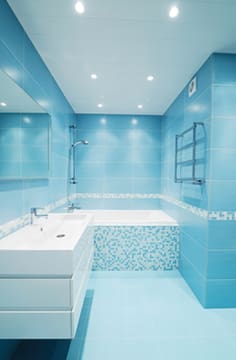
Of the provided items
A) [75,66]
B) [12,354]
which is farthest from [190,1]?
[12,354]

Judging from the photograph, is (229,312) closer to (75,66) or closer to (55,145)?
(55,145)

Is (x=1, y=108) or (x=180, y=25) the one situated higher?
(x=180, y=25)

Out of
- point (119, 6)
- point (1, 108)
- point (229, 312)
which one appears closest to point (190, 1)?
point (119, 6)

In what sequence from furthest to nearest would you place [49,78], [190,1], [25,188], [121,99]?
[121,99] < [49,78] < [25,188] < [190,1]

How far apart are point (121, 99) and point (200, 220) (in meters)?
2.01

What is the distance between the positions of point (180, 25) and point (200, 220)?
1.72 m

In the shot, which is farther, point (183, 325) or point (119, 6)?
point (183, 325)

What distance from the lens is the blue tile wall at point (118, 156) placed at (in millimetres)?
3430

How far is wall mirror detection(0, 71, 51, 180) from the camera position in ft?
4.21

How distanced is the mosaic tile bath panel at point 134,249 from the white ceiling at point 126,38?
191 centimetres

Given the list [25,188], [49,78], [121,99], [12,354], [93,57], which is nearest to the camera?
[12,354]

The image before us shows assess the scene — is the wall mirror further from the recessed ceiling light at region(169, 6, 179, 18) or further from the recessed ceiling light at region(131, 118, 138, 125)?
the recessed ceiling light at region(131, 118, 138, 125)

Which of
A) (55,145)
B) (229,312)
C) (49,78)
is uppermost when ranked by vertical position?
(49,78)

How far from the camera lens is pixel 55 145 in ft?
7.55
